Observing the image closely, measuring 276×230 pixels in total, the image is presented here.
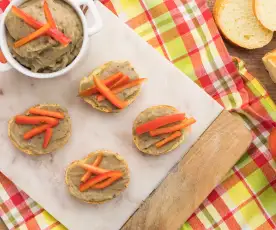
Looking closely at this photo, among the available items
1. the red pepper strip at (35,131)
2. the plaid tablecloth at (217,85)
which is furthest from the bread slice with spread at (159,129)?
the red pepper strip at (35,131)

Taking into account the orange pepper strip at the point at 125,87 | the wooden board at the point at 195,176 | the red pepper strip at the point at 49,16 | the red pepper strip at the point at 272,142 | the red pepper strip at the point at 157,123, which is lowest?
the red pepper strip at the point at 272,142

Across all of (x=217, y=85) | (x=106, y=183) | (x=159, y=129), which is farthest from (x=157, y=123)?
(x=217, y=85)

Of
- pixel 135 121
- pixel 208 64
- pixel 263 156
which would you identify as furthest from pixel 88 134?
pixel 263 156

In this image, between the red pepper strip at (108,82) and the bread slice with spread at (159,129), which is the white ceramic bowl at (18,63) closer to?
the red pepper strip at (108,82)

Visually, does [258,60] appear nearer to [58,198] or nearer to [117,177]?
[117,177]

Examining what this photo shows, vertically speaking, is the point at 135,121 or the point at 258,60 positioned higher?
the point at 135,121

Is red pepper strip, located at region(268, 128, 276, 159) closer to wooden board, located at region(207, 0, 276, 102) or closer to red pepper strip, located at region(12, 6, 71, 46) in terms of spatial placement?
wooden board, located at region(207, 0, 276, 102)

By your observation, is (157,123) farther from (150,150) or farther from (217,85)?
(217,85)
